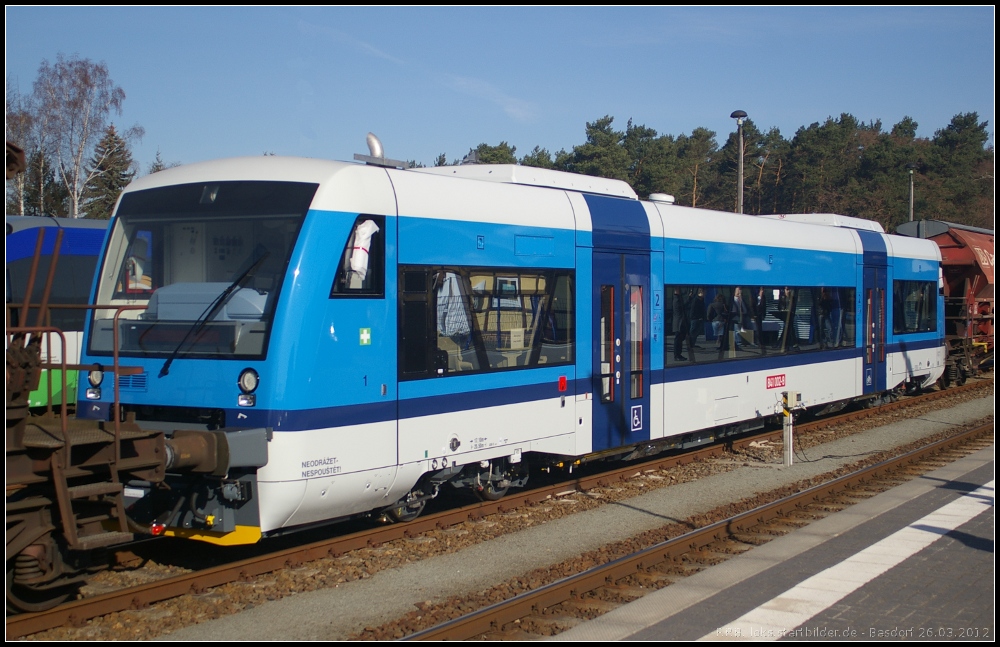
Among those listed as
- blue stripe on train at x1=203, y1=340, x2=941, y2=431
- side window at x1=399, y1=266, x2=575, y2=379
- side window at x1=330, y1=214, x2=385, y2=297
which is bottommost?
blue stripe on train at x1=203, y1=340, x2=941, y2=431

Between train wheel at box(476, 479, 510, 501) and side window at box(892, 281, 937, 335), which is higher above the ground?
side window at box(892, 281, 937, 335)

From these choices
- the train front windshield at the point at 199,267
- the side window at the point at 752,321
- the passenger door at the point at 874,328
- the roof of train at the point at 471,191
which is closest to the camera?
the train front windshield at the point at 199,267

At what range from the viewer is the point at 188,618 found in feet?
20.4

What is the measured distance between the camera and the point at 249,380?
6785 mm

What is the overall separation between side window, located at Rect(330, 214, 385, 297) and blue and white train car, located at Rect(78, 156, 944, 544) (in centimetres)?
2

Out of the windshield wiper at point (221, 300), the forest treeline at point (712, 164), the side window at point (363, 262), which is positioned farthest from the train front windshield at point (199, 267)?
the forest treeline at point (712, 164)

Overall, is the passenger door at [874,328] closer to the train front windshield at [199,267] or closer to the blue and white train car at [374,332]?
the blue and white train car at [374,332]

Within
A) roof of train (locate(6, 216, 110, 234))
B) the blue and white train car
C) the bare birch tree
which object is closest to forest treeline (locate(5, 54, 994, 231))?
the bare birch tree

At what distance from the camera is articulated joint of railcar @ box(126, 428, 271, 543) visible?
21.2ft

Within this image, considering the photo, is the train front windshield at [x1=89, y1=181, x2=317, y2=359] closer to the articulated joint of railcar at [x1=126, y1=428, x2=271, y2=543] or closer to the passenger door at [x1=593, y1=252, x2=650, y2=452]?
the articulated joint of railcar at [x1=126, y1=428, x2=271, y2=543]

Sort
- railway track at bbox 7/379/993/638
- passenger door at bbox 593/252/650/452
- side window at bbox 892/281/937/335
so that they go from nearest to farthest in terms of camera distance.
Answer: railway track at bbox 7/379/993/638 < passenger door at bbox 593/252/650/452 < side window at bbox 892/281/937/335

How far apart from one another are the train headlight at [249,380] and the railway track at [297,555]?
141 cm

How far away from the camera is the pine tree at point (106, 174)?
126 ft

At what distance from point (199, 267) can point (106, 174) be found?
3676cm
